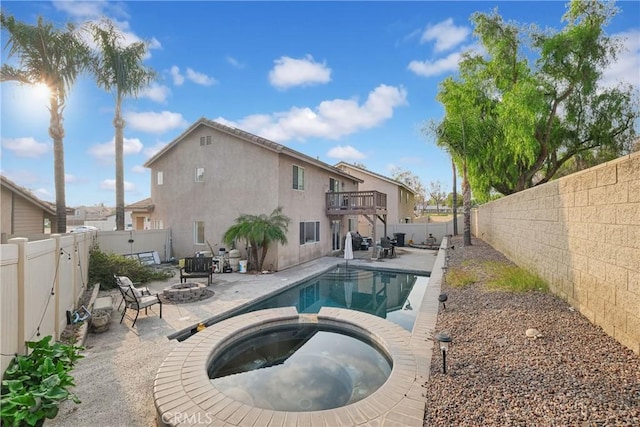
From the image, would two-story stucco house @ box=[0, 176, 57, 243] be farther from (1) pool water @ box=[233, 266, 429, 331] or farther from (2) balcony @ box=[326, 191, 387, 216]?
(2) balcony @ box=[326, 191, 387, 216]

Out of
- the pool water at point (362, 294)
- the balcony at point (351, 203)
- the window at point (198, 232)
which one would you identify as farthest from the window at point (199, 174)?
the pool water at point (362, 294)

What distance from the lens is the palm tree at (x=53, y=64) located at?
1251cm

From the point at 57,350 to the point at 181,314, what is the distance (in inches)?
140

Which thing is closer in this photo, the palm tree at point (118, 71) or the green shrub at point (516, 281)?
the green shrub at point (516, 281)

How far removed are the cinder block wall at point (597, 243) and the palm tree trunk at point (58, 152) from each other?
18565 millimetres

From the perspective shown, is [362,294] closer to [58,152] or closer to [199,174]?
[199,174]

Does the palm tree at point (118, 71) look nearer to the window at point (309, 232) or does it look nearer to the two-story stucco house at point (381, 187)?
the window at point (309, 232)

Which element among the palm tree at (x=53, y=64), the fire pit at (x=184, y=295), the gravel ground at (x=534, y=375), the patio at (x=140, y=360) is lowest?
the patio at (x=140, y=360)

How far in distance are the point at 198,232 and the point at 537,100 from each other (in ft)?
61.6

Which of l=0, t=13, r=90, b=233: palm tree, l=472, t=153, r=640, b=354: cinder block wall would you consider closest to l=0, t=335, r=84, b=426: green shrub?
l=472, t=153, r=640, b=354: cinder block wall

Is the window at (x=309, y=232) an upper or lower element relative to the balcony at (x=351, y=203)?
lower

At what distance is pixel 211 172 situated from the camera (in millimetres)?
14836

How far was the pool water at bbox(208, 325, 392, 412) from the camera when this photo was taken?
14.5 ft

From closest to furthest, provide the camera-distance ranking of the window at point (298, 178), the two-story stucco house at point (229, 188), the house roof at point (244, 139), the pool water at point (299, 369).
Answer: the pool water at point (299, 369), the house roof at point (244, 139), the two-story stucco house at point (229, 188), the window at point (298, 178)
